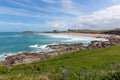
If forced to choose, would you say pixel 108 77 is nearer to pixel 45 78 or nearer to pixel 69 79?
pixel 69 79

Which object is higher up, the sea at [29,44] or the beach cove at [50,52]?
the beach cove at [50,52]

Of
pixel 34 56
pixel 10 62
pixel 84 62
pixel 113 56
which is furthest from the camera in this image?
pixel 34 56

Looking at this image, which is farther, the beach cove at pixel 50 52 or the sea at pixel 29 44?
the sea at pixel 29 44

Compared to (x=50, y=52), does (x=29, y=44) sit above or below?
below

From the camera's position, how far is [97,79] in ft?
28.9

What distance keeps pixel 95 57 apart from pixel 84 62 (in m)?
2.77

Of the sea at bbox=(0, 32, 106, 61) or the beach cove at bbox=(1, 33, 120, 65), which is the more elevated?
the beach cove at bbox=(1, 33, 120, 65)

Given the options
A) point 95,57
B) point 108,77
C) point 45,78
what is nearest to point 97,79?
point 108,77

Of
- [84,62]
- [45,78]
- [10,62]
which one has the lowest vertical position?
[10,62]

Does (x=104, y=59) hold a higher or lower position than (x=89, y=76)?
lower

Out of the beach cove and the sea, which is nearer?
the beach cove

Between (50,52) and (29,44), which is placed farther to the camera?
(29,44)

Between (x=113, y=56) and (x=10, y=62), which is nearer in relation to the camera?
(x=113, y=56)

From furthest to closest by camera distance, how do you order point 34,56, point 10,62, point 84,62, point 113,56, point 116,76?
1. point 34,56
2. point 10,62
3. point 113,56
4. point 84,62
5. point 116,76
